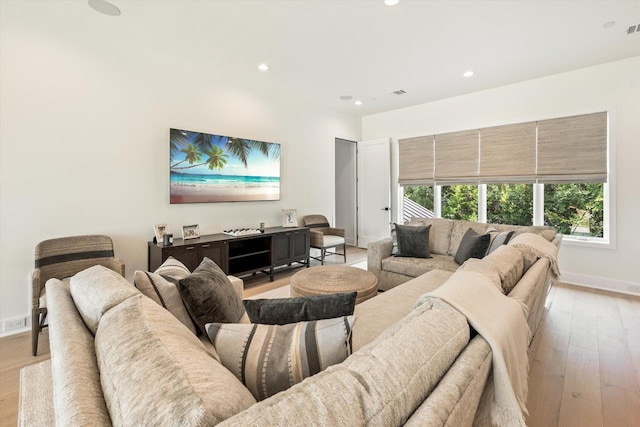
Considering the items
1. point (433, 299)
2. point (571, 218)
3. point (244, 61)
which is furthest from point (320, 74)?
point (571, 218)

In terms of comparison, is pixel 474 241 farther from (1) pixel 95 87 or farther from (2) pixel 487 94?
(1) pixel 95 87

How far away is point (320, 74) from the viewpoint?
4.08 metres

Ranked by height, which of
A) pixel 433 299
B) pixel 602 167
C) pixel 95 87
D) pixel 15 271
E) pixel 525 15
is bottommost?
pixel 15 271

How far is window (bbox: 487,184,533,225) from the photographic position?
4.45 meters

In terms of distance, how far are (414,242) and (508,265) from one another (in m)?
1.89

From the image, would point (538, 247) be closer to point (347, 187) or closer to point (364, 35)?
point (364, 35)

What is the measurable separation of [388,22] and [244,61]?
1823 millimetres

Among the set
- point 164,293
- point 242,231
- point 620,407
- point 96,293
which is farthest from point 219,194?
point 620,407

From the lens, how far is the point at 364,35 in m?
3.06

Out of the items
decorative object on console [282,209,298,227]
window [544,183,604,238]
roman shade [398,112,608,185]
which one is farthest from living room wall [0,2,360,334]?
window [544,183,604,238]

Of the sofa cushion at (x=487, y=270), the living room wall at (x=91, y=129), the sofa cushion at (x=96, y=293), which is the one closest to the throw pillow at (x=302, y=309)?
the sofa cushion at (x=96, y=293)

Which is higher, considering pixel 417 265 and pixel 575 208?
pixel 575 208

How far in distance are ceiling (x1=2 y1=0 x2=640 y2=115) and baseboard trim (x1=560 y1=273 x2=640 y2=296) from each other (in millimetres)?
2741

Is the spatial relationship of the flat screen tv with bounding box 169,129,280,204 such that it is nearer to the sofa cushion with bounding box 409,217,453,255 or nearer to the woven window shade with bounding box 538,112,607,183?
the sofa cushion with bounding box 409,217,453,255
